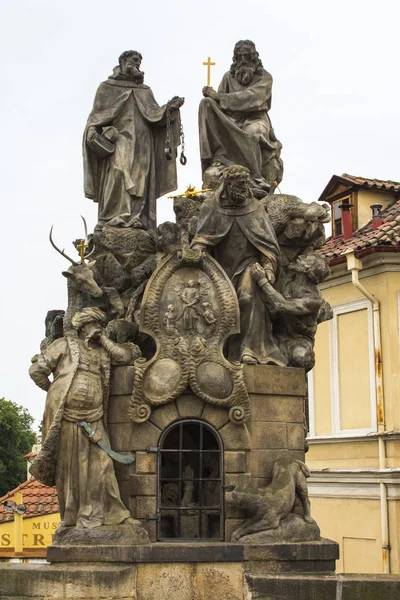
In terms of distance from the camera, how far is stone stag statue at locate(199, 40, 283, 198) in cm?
1270

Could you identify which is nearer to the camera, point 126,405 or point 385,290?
point 126,405

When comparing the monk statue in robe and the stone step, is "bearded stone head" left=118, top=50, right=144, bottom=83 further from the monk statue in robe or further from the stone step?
the stone step

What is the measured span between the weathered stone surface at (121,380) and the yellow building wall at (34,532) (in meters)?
13.0

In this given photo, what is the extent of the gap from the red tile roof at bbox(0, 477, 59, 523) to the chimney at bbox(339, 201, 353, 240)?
874 cm

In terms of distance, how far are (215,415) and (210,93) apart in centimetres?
431

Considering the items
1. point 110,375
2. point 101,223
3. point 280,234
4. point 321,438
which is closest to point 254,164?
point 280,234

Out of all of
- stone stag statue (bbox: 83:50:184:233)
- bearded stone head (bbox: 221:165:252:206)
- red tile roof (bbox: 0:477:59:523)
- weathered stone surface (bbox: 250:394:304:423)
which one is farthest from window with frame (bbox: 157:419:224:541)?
red tile roof (bbox: 0:477:59:523)

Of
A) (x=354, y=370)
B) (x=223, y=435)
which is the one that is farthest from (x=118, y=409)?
(x=354, y=370)

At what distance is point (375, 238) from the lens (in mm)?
21594

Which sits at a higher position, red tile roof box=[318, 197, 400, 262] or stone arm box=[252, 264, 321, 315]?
red tile roof box=[318, 197, 400, 262]

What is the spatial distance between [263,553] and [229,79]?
237 inches

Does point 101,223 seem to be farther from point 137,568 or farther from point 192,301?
point 137,568

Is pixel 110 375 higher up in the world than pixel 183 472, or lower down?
higher up

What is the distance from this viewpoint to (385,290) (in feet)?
70.7
